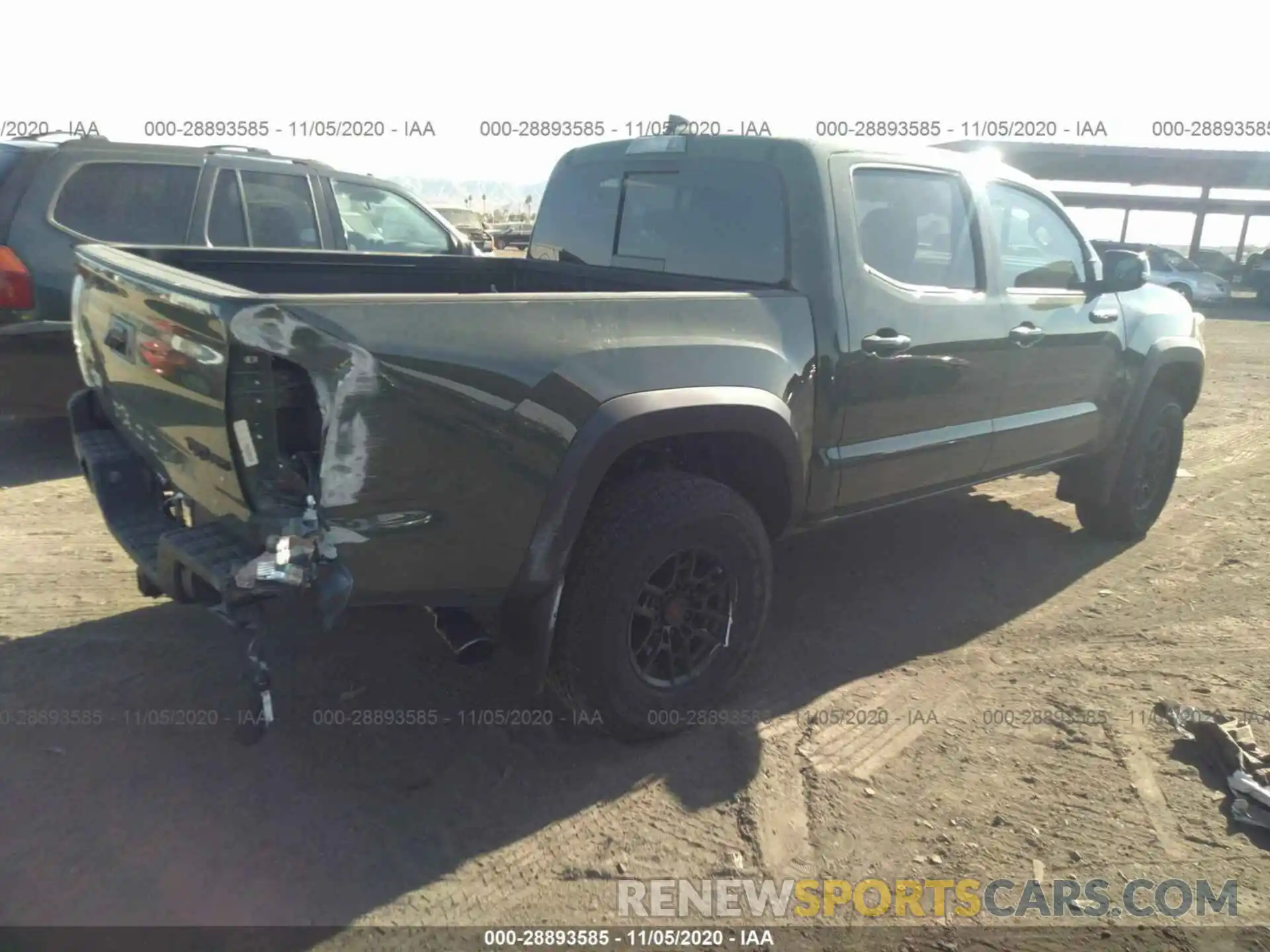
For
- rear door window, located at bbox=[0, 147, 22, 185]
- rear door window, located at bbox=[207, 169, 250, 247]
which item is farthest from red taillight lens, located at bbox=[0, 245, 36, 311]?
rear door window, located at bbox=[207, 169, 250, 247]

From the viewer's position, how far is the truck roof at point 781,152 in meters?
3.40

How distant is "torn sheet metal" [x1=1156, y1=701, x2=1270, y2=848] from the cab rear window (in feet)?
7.08

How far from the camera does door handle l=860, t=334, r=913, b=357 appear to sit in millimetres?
3430

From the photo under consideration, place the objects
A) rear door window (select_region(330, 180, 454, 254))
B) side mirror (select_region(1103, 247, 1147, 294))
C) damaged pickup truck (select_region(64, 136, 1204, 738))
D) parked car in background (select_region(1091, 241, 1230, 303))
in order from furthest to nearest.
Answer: parked car in background (select_region(1091, 241, 1230, 303)) → rear door window (select_region(330, 180, 454, 254)) → side mirror (select_region(1103, 247, 1147, 294)) → damaged pickup truck (select_region(64, 136, 1204, 738))

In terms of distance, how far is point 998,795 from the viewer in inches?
118

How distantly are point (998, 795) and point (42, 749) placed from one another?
118 inches

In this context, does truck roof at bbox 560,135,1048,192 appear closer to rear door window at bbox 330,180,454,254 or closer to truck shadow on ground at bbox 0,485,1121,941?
truck shadow on ground at bbox 0,485,1121,941

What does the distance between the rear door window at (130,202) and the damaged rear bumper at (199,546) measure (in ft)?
9.58

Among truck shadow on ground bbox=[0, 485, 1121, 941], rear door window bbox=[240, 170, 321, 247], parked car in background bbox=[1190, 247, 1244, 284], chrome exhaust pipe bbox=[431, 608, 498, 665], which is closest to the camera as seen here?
truck shadow on ground bbox=[0, 485, 1121, 941]

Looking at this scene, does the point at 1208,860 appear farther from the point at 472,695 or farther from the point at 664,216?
the point at 664,216

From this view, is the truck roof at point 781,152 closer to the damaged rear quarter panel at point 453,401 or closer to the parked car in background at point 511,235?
the damaged rear quarter panel at point 453,401

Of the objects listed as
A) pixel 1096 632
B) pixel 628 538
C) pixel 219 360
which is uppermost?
pixel 219 360

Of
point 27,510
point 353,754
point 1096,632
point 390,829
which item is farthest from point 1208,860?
point 27,510

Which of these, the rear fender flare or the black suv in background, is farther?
the black suv in background
